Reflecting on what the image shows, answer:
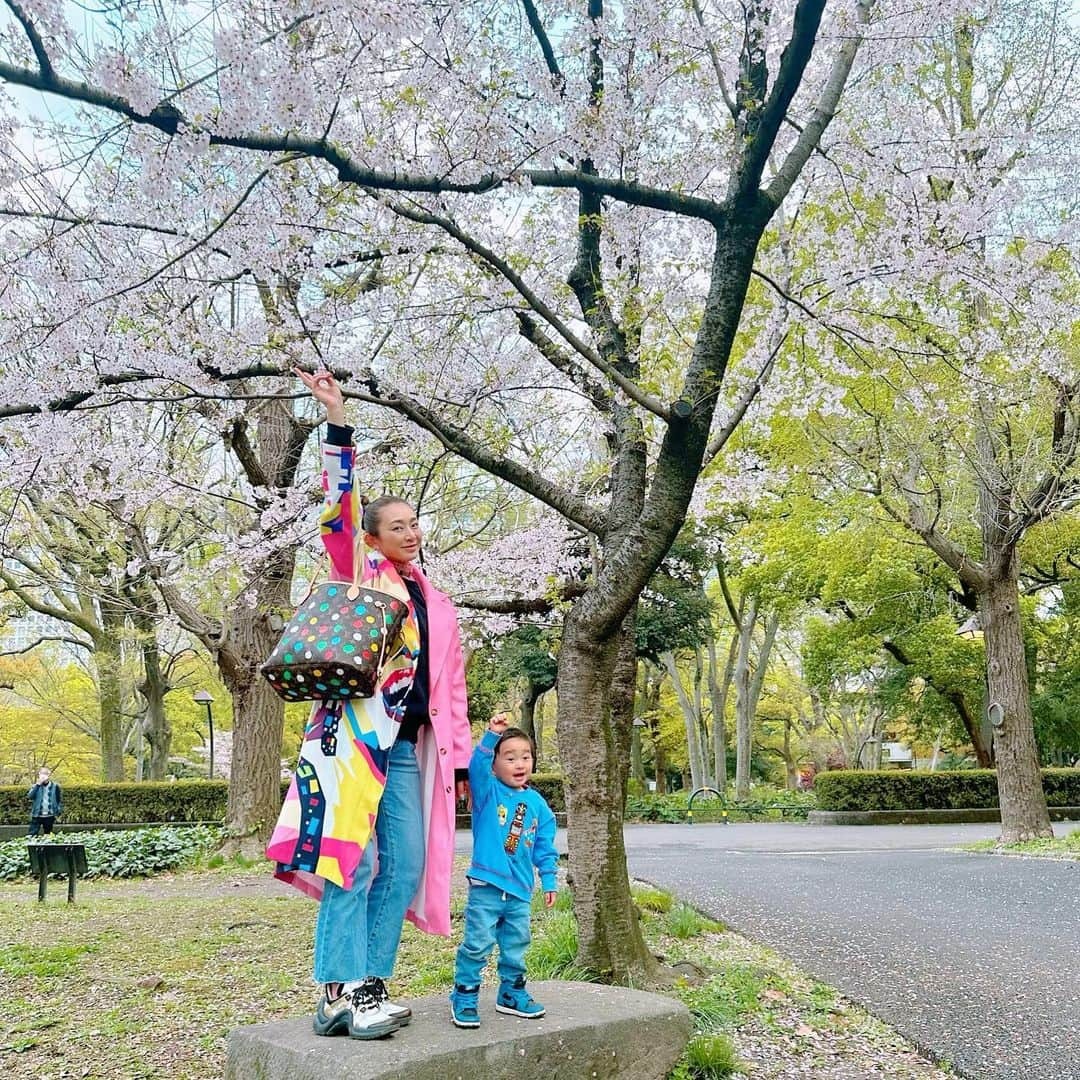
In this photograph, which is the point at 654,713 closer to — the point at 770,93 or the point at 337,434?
the point at 770,93

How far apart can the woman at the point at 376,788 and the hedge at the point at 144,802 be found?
52.4 feet

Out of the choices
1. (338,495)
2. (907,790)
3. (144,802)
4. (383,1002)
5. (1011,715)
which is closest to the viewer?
(383,1002)

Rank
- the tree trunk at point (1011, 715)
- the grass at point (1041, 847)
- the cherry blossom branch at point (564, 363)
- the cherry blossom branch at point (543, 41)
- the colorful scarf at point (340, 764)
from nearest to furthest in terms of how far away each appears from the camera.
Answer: the colorful scarf at point (340, 764) < the cherry blossom branch at point (543, 41) < the cherry blossom branch at point (564, 363) < the grass at point (1041, 847) < the tree trunk at point (1011, 715)

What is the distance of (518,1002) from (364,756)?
3.17ft

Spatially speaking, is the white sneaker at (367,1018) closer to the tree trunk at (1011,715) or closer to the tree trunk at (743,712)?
the tree trunk at (1011,715)

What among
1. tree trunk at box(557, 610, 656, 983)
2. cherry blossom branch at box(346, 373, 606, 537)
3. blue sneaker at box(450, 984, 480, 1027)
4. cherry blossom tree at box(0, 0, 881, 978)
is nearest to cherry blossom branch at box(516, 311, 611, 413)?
cherry blossom tree at box(0, 0, 881, 978)

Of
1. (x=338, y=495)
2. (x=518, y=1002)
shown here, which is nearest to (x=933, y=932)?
(x=518, y=1002)

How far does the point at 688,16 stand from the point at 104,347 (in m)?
3.96

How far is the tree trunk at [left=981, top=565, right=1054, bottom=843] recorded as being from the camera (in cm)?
1182

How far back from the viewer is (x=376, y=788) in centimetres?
257

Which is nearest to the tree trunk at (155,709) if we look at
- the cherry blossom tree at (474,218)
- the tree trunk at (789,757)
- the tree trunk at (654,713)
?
the tree trunk at (654,713)

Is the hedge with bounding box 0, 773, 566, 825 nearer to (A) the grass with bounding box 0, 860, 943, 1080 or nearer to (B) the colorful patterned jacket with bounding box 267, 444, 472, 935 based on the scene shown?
(A) the grass with bounding box 0, 860, 943, 1080

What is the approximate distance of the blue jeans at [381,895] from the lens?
2.53 m

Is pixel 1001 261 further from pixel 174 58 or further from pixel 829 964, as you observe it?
pixel 174 58
